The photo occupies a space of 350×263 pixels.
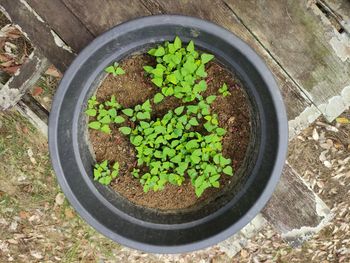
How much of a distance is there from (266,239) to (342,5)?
58.1 inches

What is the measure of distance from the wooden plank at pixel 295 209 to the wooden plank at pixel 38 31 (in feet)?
3.67

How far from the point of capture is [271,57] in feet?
6.57

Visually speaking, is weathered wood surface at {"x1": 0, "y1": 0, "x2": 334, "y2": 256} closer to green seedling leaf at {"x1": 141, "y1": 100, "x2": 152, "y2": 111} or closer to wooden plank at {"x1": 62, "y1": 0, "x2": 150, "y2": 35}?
wooden plank at {"x1": 62, "y1": 0, "x2": 150, "y2": 35}

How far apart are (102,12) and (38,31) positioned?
29cm

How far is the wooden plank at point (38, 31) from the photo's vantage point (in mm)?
1957

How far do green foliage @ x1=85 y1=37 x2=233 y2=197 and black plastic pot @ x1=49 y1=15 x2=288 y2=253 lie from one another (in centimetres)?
7

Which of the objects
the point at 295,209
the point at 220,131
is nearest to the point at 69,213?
the point at 220,131

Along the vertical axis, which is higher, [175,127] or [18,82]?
[18,82]

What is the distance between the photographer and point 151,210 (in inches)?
82.9

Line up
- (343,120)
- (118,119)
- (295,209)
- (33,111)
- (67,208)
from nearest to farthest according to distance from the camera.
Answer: (118,119) → (295,209) → (33,111) → (343,120) → (67,208)

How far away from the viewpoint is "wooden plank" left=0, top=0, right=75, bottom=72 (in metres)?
1.96

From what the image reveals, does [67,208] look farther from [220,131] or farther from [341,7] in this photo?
[341,7]

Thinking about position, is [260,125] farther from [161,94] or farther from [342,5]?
[342,5]

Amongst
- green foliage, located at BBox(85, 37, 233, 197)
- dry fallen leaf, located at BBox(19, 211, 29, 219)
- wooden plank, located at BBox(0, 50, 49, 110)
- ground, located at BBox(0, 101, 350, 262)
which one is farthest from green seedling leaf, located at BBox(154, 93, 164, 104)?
dry fallen leaf, located at BBox(19, 211, 29, 219)
